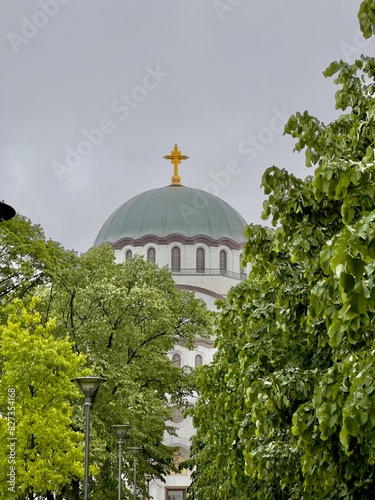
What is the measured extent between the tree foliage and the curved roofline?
56.0 m

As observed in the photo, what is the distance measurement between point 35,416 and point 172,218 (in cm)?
5023

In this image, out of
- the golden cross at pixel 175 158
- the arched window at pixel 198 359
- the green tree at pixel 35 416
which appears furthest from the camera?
the golden cross at pixel 175 158

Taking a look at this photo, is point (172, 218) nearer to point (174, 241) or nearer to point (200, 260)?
point (174, 241)

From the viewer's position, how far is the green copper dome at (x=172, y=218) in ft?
230

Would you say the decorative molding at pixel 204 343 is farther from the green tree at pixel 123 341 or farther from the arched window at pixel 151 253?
the green tree at pixel 123 341

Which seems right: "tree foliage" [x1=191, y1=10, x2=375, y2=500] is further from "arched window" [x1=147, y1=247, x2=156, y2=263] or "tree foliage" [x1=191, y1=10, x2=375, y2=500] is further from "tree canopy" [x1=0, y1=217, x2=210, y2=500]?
"arched window" [x1=147, y1=247, x2=156, y2=263]

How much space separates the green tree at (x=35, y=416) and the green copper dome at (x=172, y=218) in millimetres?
47407

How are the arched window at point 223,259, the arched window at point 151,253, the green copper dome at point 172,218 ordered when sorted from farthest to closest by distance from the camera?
1. the arched window at point 223,259
2. the green copper dome at point 172,218
3. the arched window at point 151,253

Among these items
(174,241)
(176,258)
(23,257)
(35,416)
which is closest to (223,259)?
(176,258)

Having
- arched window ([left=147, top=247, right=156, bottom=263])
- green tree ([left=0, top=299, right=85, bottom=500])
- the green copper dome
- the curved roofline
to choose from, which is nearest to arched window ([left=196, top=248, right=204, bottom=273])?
the curved roofline

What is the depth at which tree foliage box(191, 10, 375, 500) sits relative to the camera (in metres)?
5.85

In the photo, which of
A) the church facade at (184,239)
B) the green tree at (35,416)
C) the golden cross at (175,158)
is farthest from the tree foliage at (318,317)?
the golden cross at (175,158)

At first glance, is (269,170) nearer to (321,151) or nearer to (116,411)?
(321,151)

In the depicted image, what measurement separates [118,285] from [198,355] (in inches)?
1194
